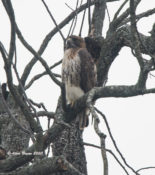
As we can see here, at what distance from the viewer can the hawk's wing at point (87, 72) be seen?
597 centimetres

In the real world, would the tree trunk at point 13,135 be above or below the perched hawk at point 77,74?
below

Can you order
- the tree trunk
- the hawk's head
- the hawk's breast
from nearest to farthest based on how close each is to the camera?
the tree trunk
the hawk's breast
the hawk's head

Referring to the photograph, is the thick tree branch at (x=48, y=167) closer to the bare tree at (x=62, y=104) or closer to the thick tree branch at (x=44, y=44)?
the bare tree at (x=62, y=104)

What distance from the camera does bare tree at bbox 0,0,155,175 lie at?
11.4 ft

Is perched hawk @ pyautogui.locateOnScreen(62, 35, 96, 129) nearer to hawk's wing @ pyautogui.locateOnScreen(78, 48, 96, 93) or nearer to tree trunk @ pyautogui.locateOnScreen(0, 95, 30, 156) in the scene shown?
hawk's wing @ pyautogui.locateOnScreen(78, 48, 96, 93)

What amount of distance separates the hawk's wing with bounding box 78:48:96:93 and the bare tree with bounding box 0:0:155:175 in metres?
0.14

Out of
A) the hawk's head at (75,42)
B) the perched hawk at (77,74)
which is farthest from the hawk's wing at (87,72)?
the hawk's head at (75,42)

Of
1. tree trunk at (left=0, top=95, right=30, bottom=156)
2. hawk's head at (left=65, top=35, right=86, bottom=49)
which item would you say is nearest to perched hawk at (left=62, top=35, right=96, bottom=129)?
hawk's head at (left=65, top=35, right=86, bottom=49)

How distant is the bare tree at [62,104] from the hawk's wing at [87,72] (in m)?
0.14

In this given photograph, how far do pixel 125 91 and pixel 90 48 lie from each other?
7.90 ft

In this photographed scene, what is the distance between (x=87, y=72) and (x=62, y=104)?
1612mm

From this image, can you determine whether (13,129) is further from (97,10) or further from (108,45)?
(97,10)

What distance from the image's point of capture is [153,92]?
12.0 ft

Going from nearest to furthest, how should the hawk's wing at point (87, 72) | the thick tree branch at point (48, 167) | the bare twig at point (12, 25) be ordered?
the bare twig at point (12, 25) < the thick tree branch at point (48, 167) < the hawk's wing at point (87, 72)
